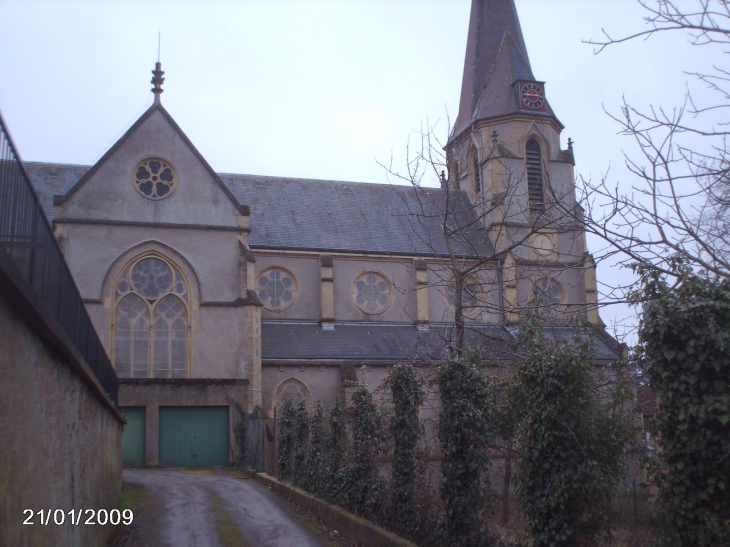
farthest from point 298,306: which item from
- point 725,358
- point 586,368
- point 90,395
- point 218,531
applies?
point 725,358

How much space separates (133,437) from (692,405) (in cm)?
2151

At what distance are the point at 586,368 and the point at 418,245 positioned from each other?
85.9 feet

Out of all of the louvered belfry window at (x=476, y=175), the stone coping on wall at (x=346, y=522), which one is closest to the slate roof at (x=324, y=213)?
the louvered belfry window at (x=476, y=175)

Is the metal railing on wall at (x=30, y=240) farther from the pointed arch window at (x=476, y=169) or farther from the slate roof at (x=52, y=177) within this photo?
the pointed arch window at (x=476, y=169)

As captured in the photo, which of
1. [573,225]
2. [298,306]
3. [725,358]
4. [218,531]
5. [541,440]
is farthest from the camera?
[298,306]

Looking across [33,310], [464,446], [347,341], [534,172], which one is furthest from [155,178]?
[33,310]

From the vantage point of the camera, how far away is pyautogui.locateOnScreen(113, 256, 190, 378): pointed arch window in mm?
26094

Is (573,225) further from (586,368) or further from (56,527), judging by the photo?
(56,527)

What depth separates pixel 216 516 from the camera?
46.8ft

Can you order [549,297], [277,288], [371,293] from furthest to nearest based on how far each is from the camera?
[371,293], [277,288], [549,297]

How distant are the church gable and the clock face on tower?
15.8m

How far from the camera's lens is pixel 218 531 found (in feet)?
42.8
